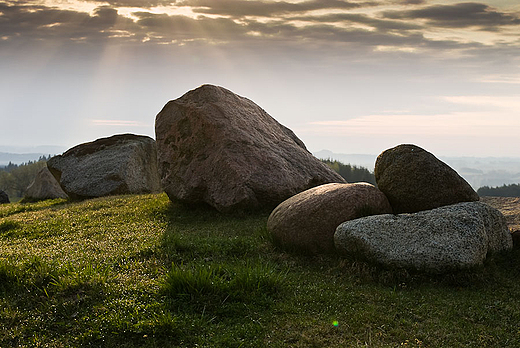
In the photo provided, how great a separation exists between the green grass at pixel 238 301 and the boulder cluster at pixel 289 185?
49cm

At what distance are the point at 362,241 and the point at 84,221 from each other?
375 inches

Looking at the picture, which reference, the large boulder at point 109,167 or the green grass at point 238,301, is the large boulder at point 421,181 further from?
the large boulder at point 109,167

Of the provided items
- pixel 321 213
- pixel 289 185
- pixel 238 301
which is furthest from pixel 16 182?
pixel 238 301

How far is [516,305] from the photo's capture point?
7863mm

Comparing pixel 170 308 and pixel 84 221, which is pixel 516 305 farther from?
pixel 84 221

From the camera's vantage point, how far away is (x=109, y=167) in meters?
22.0

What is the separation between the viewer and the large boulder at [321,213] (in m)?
10.3

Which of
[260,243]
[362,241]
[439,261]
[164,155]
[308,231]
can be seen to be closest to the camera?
[439,261]

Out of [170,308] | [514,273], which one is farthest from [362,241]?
[170,308]

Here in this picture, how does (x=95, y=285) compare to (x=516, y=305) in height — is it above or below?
above

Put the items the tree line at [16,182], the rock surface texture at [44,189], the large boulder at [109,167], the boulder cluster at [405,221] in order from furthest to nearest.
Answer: the tree line at [16,182] < the rock surface texture at [44,189] < the large boulder at [109,167] < the boulder cluster at [405,221]

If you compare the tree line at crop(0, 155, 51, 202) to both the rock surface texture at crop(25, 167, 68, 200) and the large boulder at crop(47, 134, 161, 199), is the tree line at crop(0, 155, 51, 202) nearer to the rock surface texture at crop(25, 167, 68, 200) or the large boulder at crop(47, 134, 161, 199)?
the rock surface texture at crop(25, 167, 68, 200)

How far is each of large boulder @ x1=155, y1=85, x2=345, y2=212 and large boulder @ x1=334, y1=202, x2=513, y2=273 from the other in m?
5.24

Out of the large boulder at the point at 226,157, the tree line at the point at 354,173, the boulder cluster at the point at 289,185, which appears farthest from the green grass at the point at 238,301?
the tree line at the point at 354,173
